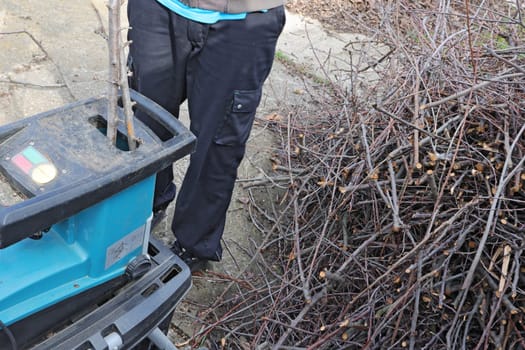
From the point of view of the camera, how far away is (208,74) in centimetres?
183

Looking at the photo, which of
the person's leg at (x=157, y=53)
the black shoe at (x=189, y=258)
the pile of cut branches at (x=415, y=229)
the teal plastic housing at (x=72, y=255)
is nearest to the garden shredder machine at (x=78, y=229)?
the teal plastic housing at (x=72, y=255)

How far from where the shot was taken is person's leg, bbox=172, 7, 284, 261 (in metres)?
1.78

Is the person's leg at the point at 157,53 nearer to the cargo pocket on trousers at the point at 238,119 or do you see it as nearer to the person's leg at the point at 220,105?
the person's leg at the point at 220,105

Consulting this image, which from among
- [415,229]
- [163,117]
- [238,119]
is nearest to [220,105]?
[238,119]

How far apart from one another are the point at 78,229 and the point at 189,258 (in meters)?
0.96

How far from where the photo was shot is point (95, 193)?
3.96 feet

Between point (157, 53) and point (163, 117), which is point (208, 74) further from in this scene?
point (163, 117)

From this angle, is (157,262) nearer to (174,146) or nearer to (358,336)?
(174,146)

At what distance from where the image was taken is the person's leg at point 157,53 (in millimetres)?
1816

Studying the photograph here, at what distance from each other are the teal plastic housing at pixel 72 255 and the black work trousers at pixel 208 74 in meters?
0.54

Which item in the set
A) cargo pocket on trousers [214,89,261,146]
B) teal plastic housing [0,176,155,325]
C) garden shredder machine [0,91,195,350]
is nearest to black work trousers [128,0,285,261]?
cargo pocket on trousers [214,89,261,146]

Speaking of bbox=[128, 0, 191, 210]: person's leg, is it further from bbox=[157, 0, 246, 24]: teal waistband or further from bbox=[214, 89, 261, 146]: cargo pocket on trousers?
bbox=[214, 89, 261, 146]: cargo pocket on trousers

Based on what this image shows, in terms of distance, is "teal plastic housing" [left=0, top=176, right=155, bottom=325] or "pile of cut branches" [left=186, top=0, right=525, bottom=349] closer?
"teal plastic housing" [left=0, top=176, right=155, bottom=325]

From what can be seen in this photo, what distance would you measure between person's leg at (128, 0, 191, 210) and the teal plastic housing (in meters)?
0.42
